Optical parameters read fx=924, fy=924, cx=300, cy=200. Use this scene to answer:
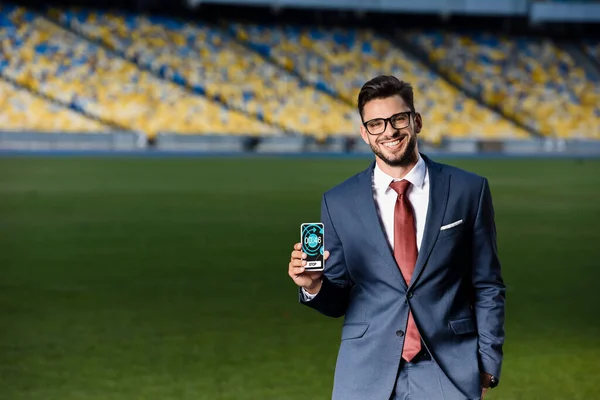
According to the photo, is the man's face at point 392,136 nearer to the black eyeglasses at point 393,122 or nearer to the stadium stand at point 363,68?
the black eyeglasses at point 393,122

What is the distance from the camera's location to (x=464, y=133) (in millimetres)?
39344

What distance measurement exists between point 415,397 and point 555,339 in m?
4.10

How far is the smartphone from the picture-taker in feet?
9.29

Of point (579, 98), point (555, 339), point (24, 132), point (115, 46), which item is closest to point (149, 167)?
point (24, 132)

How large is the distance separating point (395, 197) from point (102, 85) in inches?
1374

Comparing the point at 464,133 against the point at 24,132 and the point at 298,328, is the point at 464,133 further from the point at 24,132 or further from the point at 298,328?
the point at 298,328

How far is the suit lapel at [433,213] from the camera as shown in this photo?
9.92 feet

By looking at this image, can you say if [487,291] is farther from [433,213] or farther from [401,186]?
[401,186]

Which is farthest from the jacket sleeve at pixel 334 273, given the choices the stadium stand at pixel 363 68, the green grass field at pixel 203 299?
the stadium stand at pixel 363 68

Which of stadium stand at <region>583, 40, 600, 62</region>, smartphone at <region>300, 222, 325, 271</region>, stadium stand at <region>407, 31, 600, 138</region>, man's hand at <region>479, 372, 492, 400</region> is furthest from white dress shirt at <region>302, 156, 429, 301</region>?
stadium stand at <region>583, 40, 600, 62</region>

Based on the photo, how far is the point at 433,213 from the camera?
3055 millimetres

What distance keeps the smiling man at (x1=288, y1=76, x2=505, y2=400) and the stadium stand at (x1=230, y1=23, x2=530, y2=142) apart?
3551 cm

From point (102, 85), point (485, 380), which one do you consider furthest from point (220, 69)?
point (485, 380)

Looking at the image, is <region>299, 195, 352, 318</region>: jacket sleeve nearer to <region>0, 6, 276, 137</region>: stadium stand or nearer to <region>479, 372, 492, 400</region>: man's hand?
<region>479, 372, 492, 400</region>: man's hand
